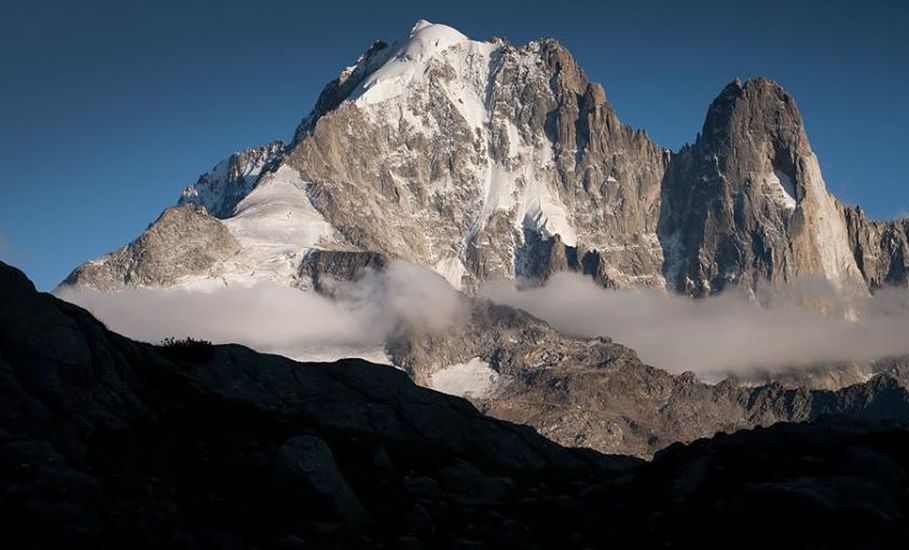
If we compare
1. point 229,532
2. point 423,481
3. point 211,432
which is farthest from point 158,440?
point 423,481

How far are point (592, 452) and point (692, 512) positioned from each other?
1558 cm

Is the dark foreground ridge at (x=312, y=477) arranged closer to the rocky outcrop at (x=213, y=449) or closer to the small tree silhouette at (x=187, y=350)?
the rocky outcrop at (x=213, y=449)

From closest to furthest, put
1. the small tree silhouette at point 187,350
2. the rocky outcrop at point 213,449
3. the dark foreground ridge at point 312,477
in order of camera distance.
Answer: the rocky outcrop at point 213,449, the dark foreground ridge at point 312,477, the small tree silhouette at point 187,350

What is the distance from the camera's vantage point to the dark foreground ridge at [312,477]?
31578 mm

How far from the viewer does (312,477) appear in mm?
36594

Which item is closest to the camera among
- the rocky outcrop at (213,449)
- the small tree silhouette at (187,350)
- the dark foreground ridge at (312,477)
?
the rocky outcrop at (213,449)

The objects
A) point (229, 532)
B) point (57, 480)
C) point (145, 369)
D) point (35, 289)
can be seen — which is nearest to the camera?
point (57, 480)

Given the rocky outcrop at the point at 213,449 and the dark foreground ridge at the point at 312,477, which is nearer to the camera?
the rocky outcrop at the point at 213,449

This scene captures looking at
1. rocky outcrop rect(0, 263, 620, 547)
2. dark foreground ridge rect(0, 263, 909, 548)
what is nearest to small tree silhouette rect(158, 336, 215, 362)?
rocky outcrop rect(0, 263, 620, 547)

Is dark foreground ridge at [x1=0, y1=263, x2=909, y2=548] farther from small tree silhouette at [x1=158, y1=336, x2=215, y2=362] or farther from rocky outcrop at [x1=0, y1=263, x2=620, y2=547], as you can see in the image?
small tree silhouette at [x1=158, y1=336, x2=215, y2=362]

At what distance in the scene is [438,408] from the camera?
165 ft

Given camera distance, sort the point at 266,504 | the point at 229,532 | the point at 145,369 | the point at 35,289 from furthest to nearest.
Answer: the point at 145,369 → the point at 35,289 → the point at 266,504 → the point at 229,532

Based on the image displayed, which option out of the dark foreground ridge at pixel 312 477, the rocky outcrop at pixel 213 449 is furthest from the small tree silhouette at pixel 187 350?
the dark foreground ridge at pixel 312 477

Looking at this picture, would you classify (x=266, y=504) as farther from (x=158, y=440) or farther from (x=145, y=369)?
(x=145, y=369)
